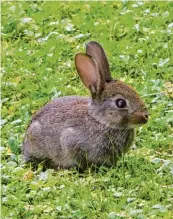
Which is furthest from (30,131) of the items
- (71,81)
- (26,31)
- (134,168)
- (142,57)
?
(26,31)

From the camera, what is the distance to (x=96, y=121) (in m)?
7.20

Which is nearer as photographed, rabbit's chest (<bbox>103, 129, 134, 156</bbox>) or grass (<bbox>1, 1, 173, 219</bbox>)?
grass (<bbox>1, 1, 173, 219</bbox>)

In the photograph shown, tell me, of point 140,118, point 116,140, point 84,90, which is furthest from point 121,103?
point 84,90

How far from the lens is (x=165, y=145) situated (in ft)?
24.5

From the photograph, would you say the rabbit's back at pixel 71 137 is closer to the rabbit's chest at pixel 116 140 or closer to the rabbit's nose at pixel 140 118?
the rabbit's chest at pixel 116 140

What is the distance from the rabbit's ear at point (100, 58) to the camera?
283 inches

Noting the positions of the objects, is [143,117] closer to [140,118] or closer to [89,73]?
[140,118]

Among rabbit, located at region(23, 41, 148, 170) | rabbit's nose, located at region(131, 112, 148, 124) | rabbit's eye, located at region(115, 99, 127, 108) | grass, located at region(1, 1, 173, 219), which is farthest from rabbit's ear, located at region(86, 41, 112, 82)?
grass, located at region(1, 1, 173, 219)

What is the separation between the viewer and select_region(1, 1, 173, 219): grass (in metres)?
6.26

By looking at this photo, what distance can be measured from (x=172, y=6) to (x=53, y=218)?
204 inches

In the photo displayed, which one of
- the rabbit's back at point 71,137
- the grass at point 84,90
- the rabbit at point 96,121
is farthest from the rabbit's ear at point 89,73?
the grass at point 84,90

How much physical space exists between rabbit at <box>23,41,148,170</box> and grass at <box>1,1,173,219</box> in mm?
170

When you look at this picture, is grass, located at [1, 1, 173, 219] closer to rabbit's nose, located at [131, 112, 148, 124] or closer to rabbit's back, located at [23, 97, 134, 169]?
rabbit's back, located at [23, 97, 134, 169]

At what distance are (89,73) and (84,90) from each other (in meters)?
1.50
